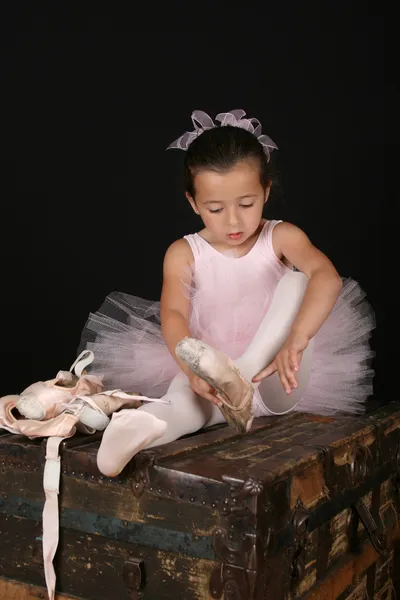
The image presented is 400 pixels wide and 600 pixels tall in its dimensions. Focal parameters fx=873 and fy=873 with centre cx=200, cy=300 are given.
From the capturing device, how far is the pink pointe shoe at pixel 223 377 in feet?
5.46

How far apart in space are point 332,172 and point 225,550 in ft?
5.66

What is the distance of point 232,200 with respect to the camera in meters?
2.12

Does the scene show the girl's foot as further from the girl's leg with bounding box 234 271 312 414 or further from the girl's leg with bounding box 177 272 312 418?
the girl's leg with bounding box 234 271 312 414

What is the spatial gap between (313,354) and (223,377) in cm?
63

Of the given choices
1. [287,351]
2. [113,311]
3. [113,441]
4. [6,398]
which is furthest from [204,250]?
[113,441]

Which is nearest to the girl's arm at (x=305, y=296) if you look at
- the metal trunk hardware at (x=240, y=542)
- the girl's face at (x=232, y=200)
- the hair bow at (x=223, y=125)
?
the girl's face at (x=232, y=200)

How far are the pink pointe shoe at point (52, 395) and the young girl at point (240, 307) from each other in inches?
8.0

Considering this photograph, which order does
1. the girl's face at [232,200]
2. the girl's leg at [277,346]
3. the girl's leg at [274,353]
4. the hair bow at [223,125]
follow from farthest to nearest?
the hair bow at [223,125], the girl's face at [232,200], the girl's leg at [277,346], the girl's leg at [274,353]

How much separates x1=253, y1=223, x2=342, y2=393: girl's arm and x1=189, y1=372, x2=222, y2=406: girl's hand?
0.15 meters

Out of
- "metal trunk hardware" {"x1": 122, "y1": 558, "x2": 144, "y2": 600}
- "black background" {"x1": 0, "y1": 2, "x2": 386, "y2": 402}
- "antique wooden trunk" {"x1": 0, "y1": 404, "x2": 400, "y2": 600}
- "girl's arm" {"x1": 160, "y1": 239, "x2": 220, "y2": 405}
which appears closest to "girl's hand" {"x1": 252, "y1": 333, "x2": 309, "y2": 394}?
"antique wooden trunk" {"x1": 0, "y1": 404, "x2": 400, "y2": 600}

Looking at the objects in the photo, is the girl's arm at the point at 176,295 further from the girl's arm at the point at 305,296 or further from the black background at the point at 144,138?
the black background at the point at 144,138

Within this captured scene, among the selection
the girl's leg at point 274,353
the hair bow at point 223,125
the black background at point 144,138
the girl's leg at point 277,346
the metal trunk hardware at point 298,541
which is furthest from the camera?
the black background at point 144,138

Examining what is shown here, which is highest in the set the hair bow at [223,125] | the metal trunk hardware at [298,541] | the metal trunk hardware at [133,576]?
the hair bow at [223,125]

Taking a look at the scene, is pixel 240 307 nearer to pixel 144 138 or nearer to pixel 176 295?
pixel 176 295
